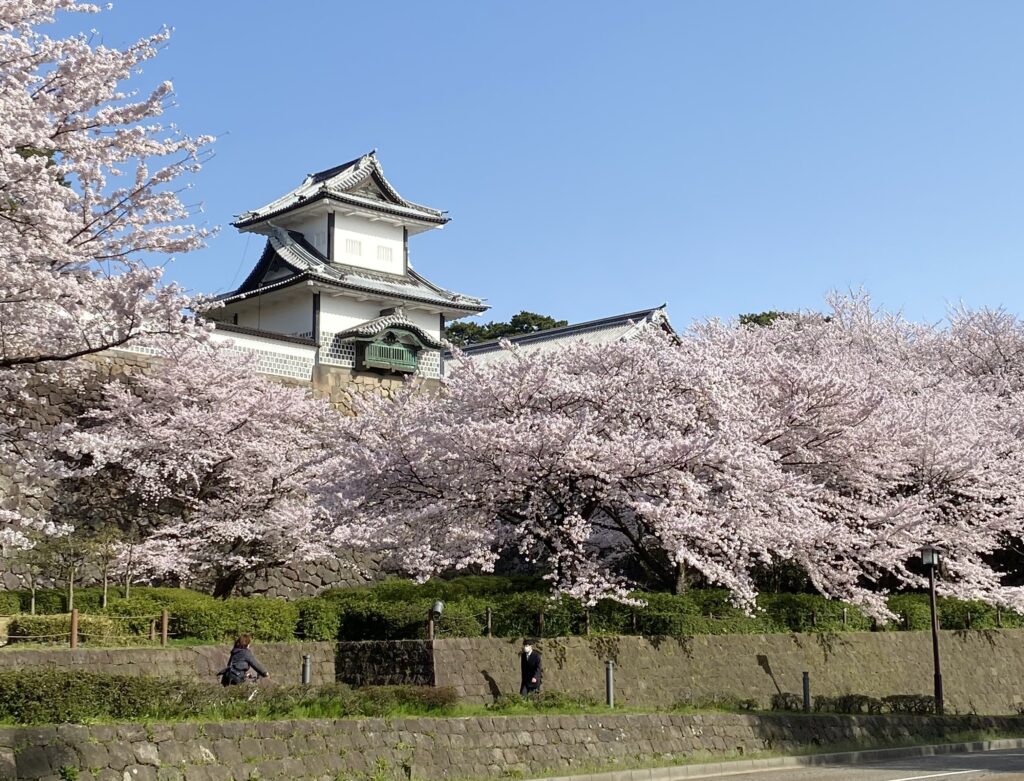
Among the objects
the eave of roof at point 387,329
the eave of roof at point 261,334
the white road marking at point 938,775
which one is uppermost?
the eave of roof at point 387,329

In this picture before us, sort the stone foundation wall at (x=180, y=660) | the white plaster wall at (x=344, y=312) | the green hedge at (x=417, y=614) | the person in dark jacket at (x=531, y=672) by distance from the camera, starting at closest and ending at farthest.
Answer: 1. the stone foundation wall at (x=180, y=660)
2. the person in dark jacket at (x=531, y=672)
3. the green hedge at (x=417, y=614)
4. the white plaster wall at (x=344, y=312)

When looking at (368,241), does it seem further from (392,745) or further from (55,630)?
(392,745)

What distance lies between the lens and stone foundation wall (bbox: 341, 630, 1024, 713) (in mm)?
21016

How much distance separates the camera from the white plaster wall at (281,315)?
127ft

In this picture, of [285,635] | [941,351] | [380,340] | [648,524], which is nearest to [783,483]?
[648,524]

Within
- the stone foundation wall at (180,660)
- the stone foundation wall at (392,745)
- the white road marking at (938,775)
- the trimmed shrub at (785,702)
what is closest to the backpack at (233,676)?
the stone foundation wall at (180,660)

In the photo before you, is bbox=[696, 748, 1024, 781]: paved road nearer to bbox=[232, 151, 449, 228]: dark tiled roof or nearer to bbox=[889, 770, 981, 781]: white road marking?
bbox=[889, 770, 981, 781]: white road marking

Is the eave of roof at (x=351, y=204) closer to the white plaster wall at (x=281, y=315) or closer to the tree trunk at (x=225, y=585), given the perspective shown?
the white plaster wall at (x=281, y=315)

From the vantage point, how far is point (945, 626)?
101 feet

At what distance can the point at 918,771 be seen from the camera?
1658cm

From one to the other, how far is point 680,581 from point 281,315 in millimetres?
19720

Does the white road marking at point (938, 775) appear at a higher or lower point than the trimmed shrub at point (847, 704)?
lower

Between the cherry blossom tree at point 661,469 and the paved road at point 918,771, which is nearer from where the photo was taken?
the paved road at point 918,771

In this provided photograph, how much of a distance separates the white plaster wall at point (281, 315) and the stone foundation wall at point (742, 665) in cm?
1886
